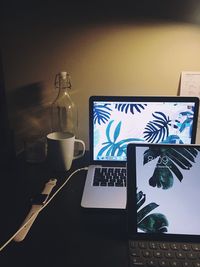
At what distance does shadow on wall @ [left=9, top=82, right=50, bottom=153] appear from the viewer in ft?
3.94

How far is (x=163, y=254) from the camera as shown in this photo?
603mm

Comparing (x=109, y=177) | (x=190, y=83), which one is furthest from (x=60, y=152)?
(x=190, y=83)

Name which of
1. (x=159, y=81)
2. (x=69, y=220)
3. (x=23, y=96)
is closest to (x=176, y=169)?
(x=69, y=220)

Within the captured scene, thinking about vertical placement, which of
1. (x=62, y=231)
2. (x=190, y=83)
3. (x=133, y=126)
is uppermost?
(x=190, y=83)

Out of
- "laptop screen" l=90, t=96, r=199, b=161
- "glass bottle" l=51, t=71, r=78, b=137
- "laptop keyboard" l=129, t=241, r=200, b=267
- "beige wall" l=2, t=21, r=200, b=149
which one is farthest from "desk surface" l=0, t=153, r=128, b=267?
"beige wall" l=2, t=21, r=200, b=149

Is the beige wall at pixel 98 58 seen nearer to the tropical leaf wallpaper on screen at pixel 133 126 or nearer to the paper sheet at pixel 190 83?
the paper sheet at pixel 190 83

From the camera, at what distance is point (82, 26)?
1094 mm

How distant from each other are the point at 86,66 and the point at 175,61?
14.9 inches

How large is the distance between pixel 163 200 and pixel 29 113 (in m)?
0.79

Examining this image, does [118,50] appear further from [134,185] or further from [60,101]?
[134,185]

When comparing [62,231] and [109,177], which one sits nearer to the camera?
[62,231]

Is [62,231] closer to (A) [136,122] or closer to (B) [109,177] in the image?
(B) [109,177]

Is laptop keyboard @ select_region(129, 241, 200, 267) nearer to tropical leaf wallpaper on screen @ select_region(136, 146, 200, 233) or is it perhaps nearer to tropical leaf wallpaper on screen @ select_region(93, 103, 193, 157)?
tropical leaf wallpaper on screen @ select_region(136, 146, 200, 233)

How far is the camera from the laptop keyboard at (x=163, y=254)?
582 mm
